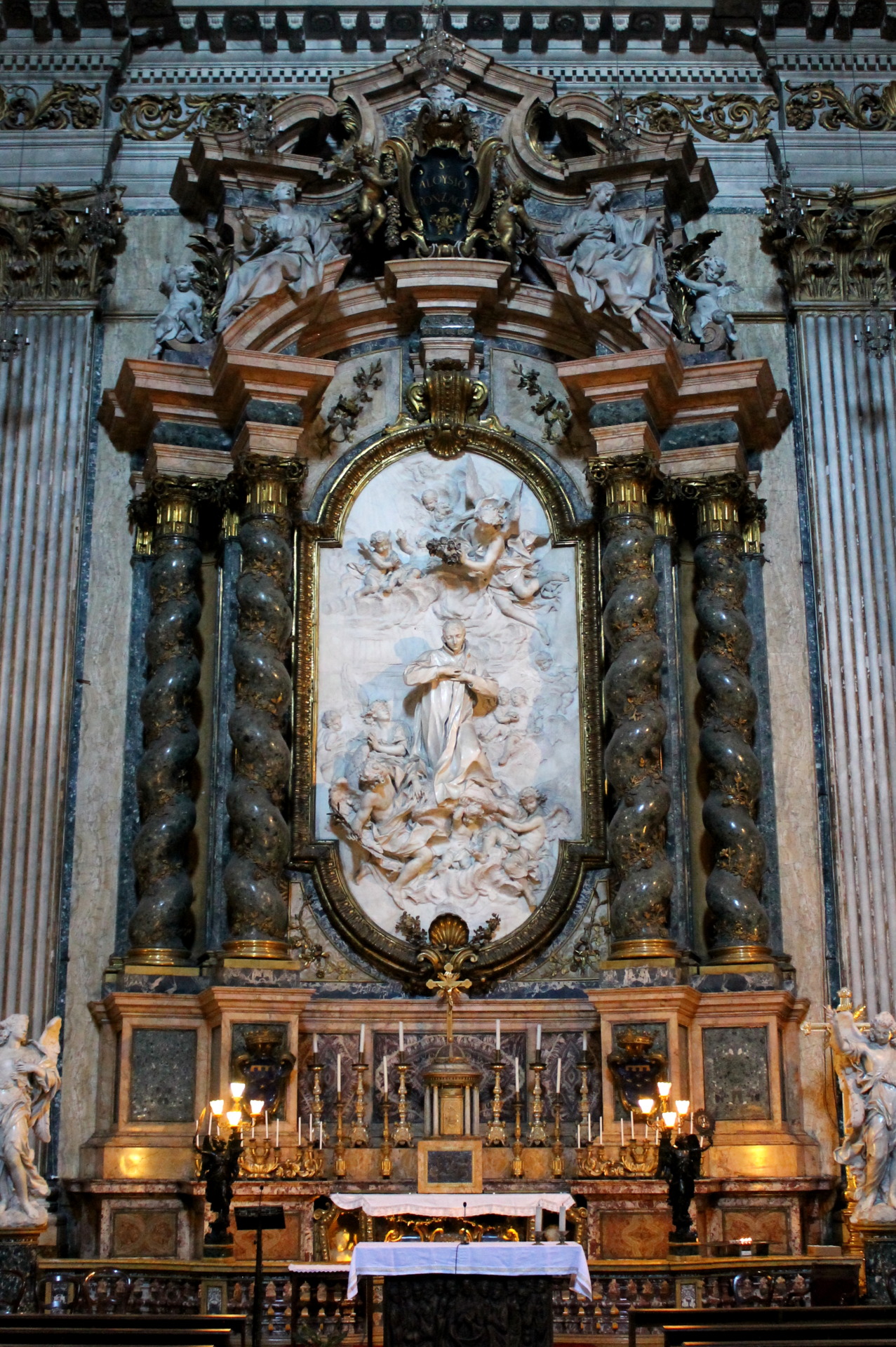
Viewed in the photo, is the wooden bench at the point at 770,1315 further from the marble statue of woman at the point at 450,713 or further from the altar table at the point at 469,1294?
the marble statue of woman at the point at 450,713

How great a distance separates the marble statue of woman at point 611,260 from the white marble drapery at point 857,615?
160 cm

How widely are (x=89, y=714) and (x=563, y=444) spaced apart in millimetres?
4694

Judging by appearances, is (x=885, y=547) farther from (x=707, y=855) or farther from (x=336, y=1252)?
(x=336, y=1252)

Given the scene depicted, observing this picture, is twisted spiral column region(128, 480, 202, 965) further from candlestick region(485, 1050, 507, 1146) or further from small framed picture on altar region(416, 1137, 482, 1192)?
small framed picture on altar region(416, 1137, 482, 1192)

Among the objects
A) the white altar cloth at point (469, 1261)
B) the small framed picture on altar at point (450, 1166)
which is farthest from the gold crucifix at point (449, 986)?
the white altar cloth at point (469, 1261)

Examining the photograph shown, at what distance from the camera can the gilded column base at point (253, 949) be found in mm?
14539

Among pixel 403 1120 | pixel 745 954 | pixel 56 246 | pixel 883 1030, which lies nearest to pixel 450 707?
pixel 745 954

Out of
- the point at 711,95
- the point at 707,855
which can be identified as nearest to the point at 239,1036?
the point at 707,855

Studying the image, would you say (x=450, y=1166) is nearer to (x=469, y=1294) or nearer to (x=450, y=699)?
(x=469, y=1294)

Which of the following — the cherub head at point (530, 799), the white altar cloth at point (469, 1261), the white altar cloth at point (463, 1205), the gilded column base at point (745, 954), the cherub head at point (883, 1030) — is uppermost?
the cherub head at point (530, 799)

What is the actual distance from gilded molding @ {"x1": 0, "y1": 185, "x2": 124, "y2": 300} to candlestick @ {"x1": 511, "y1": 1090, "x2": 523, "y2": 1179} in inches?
310

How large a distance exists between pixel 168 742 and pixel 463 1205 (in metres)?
4.81

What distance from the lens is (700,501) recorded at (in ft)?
52.5

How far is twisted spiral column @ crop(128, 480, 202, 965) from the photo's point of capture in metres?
14.9
